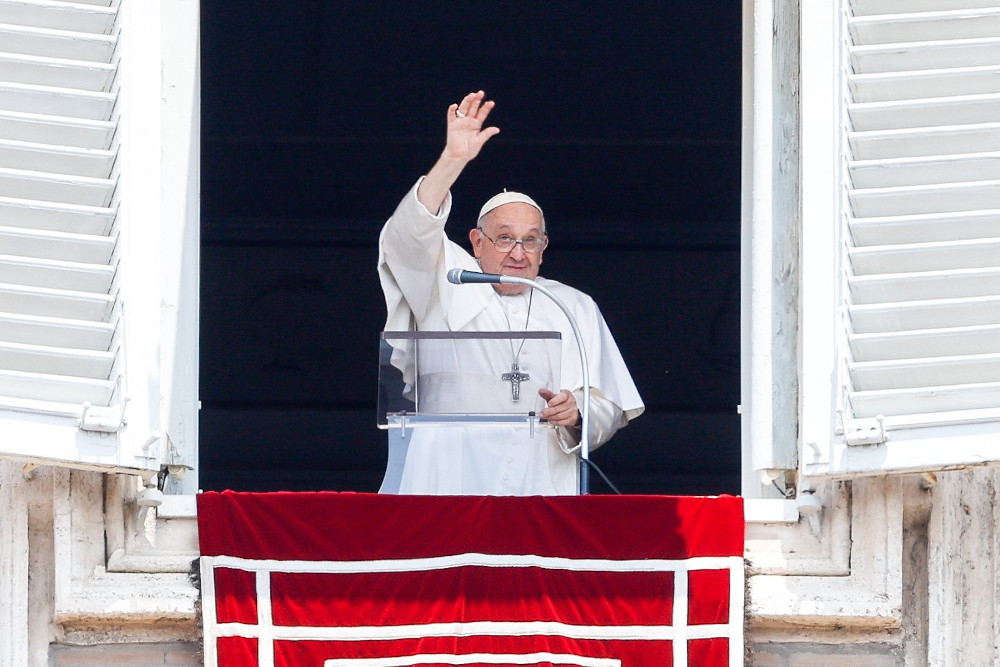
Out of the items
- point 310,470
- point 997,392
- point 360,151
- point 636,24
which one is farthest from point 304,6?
point 997,392

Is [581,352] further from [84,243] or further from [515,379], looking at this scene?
[84,243]

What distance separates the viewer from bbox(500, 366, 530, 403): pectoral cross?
14.9 ft

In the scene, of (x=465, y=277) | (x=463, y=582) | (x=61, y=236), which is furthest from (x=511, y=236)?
(x=61, y=236)

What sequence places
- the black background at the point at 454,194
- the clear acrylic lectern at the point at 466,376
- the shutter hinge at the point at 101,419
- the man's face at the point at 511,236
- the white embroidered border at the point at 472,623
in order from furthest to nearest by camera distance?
the black background at the point at 454,194 < the man's face at the point at 511,236 < the clear acrylic lectern at the point at 466,376 < the white embroidered border at the point at 472,623 < the shutter hinge at the point at 101,419

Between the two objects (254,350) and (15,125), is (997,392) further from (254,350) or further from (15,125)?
(254,350)

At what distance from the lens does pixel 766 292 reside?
4.70 m

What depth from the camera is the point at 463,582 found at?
439 cm

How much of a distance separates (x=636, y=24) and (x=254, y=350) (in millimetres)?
1910

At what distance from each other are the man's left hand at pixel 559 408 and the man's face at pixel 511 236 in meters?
0.74

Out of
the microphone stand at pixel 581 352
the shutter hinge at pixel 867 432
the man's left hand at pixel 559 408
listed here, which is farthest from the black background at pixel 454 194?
the shutter hinge at pixel 867 432

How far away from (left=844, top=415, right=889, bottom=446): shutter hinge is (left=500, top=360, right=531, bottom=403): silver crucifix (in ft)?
2.37

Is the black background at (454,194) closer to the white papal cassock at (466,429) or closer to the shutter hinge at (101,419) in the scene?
the white papal cassock at (466,429)

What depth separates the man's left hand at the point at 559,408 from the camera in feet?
15.1

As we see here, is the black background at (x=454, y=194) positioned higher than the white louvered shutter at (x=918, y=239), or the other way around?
the black background at (x=454, y=194)
